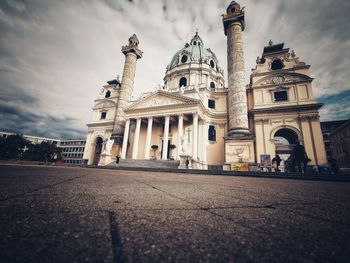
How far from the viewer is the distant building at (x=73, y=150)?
60969mm

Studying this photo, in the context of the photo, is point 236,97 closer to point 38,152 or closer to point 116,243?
point 116,243

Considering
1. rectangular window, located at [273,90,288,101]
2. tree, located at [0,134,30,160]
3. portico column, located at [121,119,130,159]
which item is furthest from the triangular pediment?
tree, located at [0,134,30,160]

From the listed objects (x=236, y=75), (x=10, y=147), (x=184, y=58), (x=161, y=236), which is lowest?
(x=161, y=236)

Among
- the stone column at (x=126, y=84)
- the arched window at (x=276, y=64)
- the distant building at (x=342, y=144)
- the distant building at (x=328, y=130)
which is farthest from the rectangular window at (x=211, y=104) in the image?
the distant building at (x=328, y=130)

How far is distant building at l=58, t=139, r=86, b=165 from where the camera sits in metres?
61.0

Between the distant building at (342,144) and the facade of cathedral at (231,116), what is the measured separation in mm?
16541

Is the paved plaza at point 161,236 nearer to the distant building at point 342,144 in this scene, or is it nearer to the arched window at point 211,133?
the arched window at point 211,133

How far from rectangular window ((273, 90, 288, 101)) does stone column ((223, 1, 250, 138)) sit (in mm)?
5493

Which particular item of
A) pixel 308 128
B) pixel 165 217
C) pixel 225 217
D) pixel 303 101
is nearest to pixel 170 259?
pixel 165 217

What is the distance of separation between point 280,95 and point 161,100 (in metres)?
14.8

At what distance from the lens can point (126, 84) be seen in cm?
2573

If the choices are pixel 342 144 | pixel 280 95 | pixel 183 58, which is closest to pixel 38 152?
pixel 183 58

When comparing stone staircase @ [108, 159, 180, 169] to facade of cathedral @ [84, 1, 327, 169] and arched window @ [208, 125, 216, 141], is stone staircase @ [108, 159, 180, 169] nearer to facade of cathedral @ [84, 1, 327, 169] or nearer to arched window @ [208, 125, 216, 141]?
facade of cathedral @ [84, 1, 327, 169]

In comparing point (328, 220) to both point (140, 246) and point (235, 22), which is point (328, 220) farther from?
point (235, 22)
